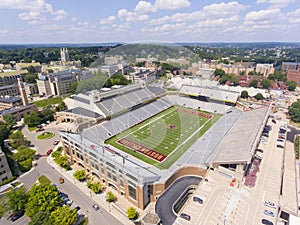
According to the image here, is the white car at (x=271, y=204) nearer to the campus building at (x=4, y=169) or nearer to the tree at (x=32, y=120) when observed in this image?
the campus building at (x=4, y=169)

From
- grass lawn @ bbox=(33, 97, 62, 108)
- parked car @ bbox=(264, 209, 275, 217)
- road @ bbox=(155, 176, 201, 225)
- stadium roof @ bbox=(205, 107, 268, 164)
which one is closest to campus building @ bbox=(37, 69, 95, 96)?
grass lawn @ bbox=(33, 97, 62, 108)

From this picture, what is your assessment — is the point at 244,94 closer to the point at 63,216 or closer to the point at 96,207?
the point at 96,207

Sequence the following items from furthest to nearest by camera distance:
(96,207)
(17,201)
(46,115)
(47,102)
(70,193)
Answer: (47,102) → (46,115) → (70,193) → (96,207) → (17,201)

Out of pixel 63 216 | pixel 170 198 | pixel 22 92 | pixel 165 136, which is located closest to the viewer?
pixel 63 216

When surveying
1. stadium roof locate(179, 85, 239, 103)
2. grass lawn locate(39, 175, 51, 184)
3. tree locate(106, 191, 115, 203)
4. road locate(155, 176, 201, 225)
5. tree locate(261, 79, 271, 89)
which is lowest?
grass lawn locate(39, 175, 51, 184)

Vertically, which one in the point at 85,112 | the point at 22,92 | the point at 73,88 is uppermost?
the point at 22,92

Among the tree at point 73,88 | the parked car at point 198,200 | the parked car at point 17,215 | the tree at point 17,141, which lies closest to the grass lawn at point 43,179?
the parked car at point 17,215

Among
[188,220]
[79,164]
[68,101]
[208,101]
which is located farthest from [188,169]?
[68,101]

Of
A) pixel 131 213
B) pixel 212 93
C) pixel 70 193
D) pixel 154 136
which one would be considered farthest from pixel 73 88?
pixel 131 213

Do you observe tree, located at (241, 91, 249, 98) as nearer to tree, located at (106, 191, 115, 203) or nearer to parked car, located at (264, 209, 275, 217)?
parked car, located at (264, 209, 275, 217)
